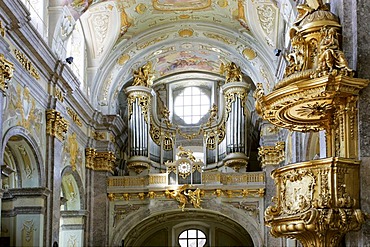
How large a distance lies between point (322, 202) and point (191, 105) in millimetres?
15274

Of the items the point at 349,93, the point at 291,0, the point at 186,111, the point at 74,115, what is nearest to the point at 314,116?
the point at 349,93

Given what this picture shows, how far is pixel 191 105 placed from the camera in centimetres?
2356

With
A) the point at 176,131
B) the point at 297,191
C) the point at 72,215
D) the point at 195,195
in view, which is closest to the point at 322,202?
the point at 297,191

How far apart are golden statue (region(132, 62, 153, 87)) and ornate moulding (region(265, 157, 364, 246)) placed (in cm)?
1269

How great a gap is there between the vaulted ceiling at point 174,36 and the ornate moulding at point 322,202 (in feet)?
32.2

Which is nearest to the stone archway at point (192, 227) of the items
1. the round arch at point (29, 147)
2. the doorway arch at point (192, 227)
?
the doorway arch at point (192, 227)

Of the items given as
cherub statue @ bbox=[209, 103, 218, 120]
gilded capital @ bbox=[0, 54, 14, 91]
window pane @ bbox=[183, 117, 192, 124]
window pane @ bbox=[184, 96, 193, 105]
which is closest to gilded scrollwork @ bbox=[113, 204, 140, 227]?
cherub statue @ bbox=[209, 103, 218, 120]

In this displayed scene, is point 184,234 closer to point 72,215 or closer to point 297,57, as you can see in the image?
point 72,215

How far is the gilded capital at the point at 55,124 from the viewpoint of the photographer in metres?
15.9

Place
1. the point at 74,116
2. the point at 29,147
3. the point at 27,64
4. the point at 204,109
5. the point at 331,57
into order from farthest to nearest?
the point at 204,109
the point at 74,116
the point at 29,147
the point at 27,64
the point at 331,57

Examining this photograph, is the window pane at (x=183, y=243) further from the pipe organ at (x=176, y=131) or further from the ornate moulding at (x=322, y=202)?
the ornate moulding at (x=322, y=202)

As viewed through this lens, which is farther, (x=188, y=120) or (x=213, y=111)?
(x=188, y=120)

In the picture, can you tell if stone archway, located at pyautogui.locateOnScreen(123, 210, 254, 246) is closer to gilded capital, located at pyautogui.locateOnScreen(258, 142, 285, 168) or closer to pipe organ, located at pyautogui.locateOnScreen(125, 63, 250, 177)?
pipe organ, located at pyautogui.locateOnScreen(125, 63, 250, 177)

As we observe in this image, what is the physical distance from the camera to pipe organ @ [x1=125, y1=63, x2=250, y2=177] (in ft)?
68.2
